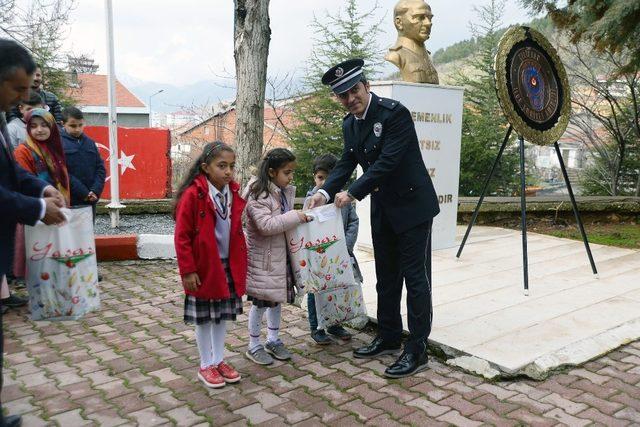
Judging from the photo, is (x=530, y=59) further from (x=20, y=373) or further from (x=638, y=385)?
(x=20, y=373)

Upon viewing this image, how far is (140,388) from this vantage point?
3316mm

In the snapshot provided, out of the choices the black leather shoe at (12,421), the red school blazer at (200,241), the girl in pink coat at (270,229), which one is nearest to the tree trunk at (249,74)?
the girl in pink coat at (270,229)

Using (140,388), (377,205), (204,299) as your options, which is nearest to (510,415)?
(377,205)

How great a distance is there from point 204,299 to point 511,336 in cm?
211

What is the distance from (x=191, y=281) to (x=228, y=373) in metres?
0.64

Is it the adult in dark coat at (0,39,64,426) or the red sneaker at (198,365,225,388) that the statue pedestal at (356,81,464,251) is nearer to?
the red sneaker at (198,365,225,388)

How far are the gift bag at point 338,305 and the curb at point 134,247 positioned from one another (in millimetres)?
2893

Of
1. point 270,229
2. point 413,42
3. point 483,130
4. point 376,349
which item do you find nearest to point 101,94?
point 483,130

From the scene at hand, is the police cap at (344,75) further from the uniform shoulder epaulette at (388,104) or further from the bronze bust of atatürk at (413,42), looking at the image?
the bronze bust of atatürk at (413,42)

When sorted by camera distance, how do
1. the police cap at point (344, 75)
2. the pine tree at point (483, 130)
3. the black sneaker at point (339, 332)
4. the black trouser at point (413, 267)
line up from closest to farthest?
the police cap at point (344, 75) < the black trouser at point (413, 267) < the black sneaker at point (339, 332) < the pine tree at point (483, 130)

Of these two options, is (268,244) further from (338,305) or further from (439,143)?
(439,143)

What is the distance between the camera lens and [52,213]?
2.61 metres

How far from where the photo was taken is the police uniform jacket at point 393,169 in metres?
3.47

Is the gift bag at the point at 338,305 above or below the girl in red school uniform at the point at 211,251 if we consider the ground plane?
below
